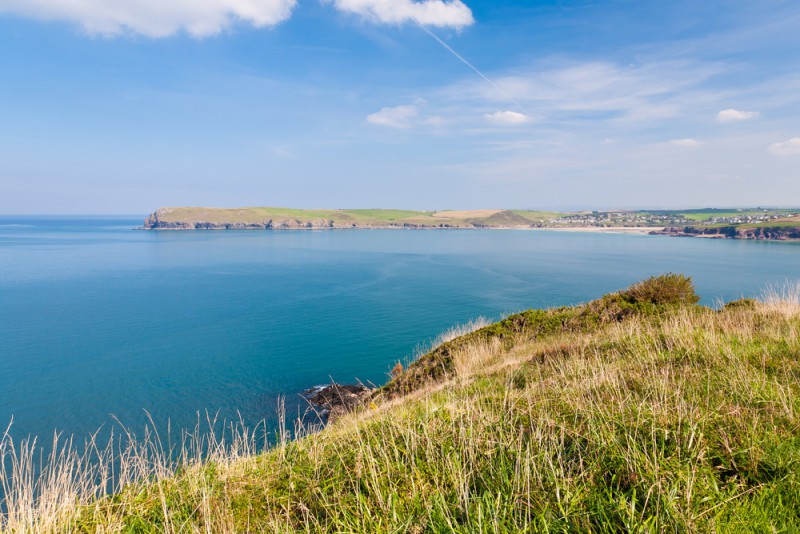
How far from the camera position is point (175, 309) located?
4809cm

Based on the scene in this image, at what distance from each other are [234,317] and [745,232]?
593ft

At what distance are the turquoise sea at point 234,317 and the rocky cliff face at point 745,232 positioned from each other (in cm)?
6440

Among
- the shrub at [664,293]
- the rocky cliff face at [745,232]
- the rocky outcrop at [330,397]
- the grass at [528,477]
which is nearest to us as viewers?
the grass at [528,477]

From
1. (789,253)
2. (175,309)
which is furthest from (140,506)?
(789,253)

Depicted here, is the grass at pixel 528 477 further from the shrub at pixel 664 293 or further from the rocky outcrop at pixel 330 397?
the rocky outcrop at pixel 330 397

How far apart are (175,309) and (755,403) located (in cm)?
5431

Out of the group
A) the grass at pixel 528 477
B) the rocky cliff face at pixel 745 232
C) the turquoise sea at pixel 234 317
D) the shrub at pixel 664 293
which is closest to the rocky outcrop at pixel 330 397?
the turquoise sea at pixel 234 317

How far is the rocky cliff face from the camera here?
438 feet

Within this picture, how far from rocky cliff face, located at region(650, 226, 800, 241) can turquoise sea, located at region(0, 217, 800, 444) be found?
64.4m

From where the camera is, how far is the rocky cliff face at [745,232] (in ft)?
438

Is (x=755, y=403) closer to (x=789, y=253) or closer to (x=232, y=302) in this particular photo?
(x=232, y=302)

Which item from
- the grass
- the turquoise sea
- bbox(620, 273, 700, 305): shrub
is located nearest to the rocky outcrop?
the turquoise sea

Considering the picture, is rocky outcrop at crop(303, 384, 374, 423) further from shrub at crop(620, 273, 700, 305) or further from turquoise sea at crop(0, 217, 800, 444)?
shrub at crop(620, 273, 700, 305)

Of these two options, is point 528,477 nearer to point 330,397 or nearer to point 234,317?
point 330,397
